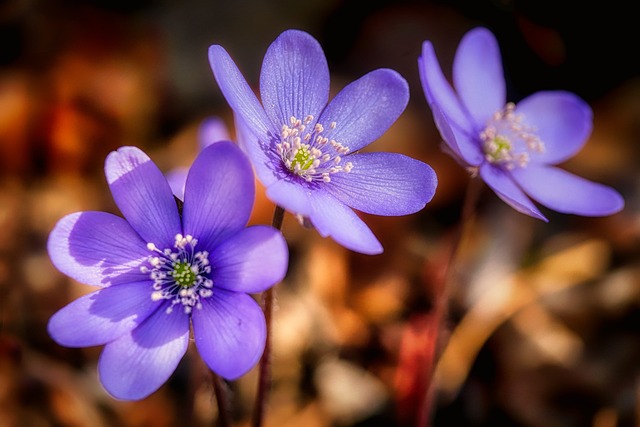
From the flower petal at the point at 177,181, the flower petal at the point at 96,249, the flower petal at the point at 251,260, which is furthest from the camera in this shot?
the flower petal at the point at 177,181

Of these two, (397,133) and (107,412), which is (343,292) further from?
(107,412)

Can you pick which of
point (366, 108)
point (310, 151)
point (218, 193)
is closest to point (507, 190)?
point (366, 108)

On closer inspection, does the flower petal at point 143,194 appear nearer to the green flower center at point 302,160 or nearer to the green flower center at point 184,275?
A: the green flower center at point 184,275

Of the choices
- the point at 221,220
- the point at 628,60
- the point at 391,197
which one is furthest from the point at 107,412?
the point at 628,60

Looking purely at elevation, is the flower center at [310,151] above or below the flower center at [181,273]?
above

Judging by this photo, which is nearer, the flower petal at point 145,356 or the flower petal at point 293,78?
the flower petal at point 145,356

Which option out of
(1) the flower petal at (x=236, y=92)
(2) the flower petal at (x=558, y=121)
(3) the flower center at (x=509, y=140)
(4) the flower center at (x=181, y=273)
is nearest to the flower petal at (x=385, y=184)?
(1) the flower petal at (x=236, y=92)

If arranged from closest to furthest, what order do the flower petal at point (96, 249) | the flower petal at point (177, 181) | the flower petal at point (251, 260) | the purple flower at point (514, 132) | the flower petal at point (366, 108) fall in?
the flower petal at point (251, 260) → the flower petal at point (96, 249) → the flower petal at point (366, 108) → the purple flower at point (514, 132) → the flower petal at point (177, 181)
